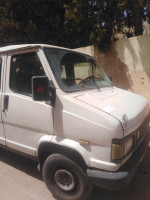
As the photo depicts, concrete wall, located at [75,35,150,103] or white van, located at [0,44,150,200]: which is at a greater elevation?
concrete wall, located at [75,35,150,103]

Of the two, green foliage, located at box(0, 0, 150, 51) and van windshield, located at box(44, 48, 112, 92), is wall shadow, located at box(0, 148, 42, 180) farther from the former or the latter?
green foliage, located at box(0, 0, 150, 51)

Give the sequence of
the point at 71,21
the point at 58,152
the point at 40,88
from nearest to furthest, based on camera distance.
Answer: the point at 40,88
the point at 58,152
the point at 71,21

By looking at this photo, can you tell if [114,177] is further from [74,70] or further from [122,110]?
[74,70]

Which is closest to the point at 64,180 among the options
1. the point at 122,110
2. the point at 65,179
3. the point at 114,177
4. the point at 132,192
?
the point at 65,179

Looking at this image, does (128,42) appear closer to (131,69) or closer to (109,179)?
(131,69)

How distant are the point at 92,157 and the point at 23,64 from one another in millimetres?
1653

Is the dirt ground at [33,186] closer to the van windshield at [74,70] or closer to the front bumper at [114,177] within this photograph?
the front bumper at [114,177]

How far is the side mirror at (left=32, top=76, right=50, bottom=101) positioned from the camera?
6.54 ft

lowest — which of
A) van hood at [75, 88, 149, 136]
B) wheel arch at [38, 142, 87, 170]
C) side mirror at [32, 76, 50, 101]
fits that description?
wheel arch at [38, 142, 87, 170]

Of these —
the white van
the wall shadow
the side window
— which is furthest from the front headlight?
the wall shadow

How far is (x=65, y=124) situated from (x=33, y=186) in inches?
51.4

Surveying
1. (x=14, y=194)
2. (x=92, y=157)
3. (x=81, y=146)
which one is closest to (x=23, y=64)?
(x=81, y=146)

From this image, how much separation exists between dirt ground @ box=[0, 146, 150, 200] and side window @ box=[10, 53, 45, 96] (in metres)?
1.46

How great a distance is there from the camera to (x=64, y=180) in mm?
2375
